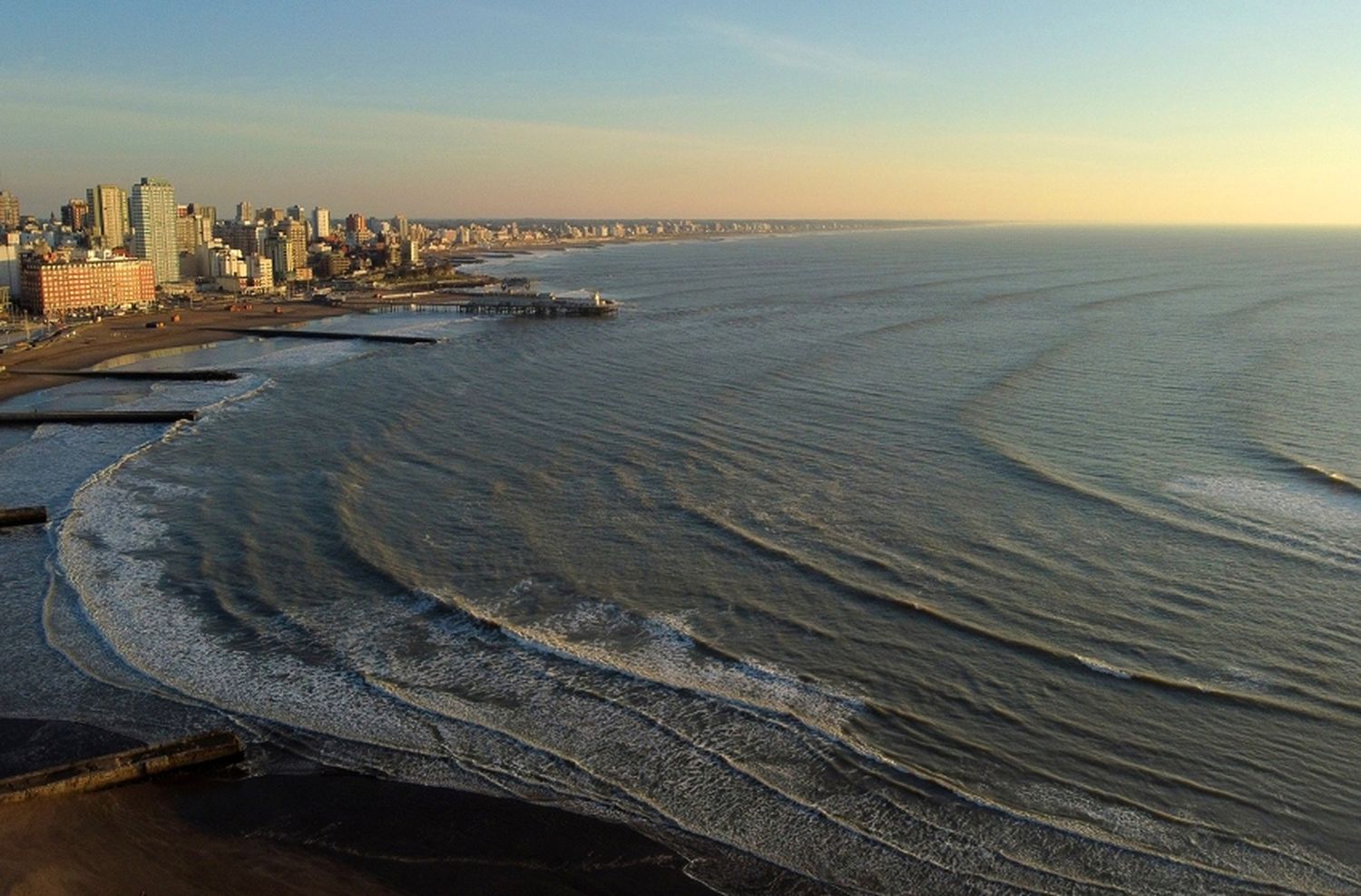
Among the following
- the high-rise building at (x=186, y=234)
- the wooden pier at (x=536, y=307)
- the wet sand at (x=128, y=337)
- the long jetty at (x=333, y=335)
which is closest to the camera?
the wet sand at (x=128, y=337)

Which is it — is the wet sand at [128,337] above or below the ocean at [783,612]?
below

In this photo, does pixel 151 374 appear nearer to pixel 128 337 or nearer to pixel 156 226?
pixel 128 337

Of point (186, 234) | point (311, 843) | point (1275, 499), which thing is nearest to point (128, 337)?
point (311, 843)

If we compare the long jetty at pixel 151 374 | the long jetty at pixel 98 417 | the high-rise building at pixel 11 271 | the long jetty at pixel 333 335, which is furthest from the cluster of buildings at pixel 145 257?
the long jetty at pixel 98 417

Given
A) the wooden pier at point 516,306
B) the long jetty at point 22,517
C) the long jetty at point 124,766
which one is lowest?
the long jetty at point 124,766

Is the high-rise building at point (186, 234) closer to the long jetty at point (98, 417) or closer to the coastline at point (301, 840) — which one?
the long jetty at point (98, 417)

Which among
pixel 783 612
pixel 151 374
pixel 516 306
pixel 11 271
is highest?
pixel 11 271

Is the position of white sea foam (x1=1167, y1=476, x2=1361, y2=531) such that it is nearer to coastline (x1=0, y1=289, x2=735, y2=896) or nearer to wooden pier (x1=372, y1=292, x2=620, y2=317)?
coastline (x1=0, y1=289, x2=735, y2=896)
